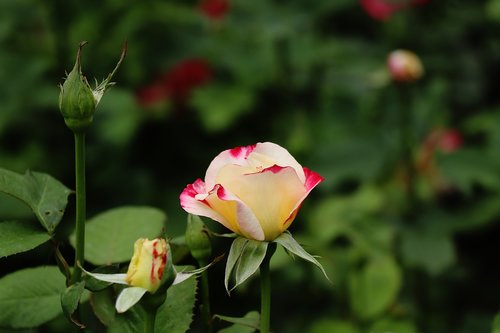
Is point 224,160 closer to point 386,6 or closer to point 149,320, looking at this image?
point 149,320

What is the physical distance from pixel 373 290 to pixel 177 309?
93 cm

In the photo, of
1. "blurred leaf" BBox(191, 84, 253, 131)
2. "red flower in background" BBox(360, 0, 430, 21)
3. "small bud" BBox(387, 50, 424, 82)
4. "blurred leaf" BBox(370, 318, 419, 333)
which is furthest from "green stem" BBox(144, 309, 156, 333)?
"red flower in background" BBox(360, 0, 430, 21)

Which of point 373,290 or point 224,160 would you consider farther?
point 373,290

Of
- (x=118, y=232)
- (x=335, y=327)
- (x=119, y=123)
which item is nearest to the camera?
(x=118, y=232)

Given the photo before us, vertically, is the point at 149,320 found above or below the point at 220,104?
above

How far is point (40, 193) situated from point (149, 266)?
0.61ft

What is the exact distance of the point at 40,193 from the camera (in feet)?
2.43

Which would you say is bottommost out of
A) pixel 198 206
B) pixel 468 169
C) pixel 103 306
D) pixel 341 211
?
pixel 341 211

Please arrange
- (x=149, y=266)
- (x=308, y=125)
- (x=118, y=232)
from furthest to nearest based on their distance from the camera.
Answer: (x=308, y=125), (x=118, y=232), (x=149, y=266)

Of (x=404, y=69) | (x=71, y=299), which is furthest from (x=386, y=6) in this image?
(x=71, y=299)

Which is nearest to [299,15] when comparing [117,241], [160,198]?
[160,198]

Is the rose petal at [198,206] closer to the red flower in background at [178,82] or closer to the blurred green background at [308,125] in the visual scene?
the blurred green background at [308,125]

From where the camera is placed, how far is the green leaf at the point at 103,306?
0.74 meters

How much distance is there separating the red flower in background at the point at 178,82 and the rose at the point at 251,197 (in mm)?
1754
